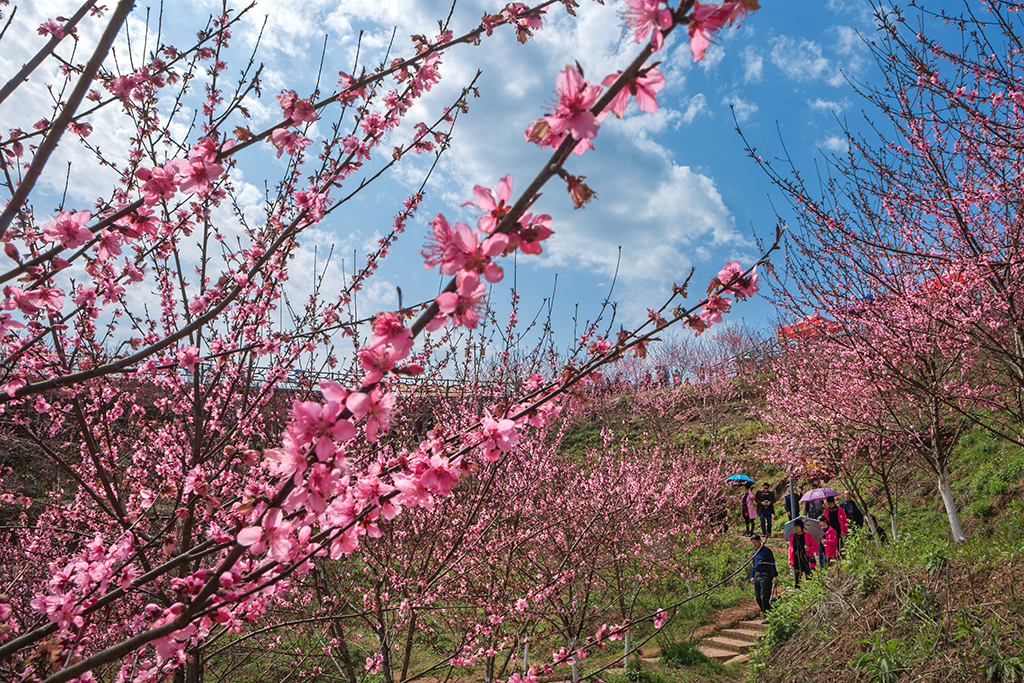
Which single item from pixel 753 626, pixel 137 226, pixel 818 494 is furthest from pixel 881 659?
pixel 818 494

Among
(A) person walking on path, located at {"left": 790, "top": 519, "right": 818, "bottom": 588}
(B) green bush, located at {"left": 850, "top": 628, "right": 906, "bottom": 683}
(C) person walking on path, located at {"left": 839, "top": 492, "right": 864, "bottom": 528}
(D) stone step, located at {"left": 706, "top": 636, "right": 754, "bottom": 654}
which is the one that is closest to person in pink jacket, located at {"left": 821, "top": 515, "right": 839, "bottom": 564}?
(A) person walking on path, located at {"left": 790, "top": 519, "right": 818, "bottom": 588}

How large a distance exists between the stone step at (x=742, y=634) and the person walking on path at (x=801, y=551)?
4.49 ft

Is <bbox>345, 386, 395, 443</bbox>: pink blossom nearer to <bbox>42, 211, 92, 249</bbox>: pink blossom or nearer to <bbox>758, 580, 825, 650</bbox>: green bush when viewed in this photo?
<bbox>42, 211, 92, 249</bbox>: pink blossom

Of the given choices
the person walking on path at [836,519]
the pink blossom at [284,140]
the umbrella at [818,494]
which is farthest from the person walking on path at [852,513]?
the pink blossom at [284,140]

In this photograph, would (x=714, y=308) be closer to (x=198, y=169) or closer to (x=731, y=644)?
(x=198, y=169)

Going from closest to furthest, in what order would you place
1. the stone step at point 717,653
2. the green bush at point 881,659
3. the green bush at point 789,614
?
the green bush at point 881,659, the green bush at point 789,614, the stone step at point 717,653

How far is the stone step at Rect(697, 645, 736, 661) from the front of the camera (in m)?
8.73

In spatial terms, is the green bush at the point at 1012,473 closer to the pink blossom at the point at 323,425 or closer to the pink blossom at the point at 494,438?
the pink blossom at the point at 494,438

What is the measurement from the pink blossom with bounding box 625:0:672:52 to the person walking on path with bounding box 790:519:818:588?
1117 centimetres

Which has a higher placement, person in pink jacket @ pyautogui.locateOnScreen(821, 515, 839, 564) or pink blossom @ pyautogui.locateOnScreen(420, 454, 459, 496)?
pink blossom @ pyautogui.locateOnScreen(420, 454, 459, 496)

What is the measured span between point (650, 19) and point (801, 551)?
445 inches

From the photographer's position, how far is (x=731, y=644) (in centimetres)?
909

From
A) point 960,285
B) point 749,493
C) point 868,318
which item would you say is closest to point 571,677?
point 868,318

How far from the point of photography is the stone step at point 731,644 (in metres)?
8.95
